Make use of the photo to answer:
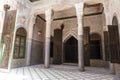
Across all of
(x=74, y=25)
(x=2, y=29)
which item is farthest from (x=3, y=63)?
(x=74, y=25)

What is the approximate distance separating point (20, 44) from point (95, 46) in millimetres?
5671

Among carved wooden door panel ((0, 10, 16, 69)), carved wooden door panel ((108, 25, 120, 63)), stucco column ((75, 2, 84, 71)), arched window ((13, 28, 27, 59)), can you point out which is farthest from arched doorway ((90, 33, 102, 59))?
carved wooden door panel ((0, 10, 16, 69))

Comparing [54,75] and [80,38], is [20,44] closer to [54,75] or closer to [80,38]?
[54,75]

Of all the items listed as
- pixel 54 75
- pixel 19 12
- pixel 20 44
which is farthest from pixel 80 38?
pixel 19 12

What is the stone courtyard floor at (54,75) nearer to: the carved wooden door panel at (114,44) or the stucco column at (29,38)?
the carved wooden door panel at (114,44)

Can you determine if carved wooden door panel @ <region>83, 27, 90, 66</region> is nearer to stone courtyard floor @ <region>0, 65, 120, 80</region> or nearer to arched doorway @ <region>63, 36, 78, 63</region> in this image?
arched doorway @ <region>63, 36, 78, 63</region>

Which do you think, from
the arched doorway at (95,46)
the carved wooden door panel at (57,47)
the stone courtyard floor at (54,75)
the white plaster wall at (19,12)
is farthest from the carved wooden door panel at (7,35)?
the arched doorway at (95,46)

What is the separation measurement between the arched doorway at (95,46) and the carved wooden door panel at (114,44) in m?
3.49

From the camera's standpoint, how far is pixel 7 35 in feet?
17.9

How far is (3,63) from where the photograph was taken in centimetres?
514

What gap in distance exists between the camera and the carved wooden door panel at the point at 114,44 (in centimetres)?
422

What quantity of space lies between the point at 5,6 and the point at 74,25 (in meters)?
5.46

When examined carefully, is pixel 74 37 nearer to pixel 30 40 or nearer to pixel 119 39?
pixel 30 40

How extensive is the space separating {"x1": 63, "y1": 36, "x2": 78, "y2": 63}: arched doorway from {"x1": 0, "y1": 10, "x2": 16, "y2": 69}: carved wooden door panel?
4.91 meters
